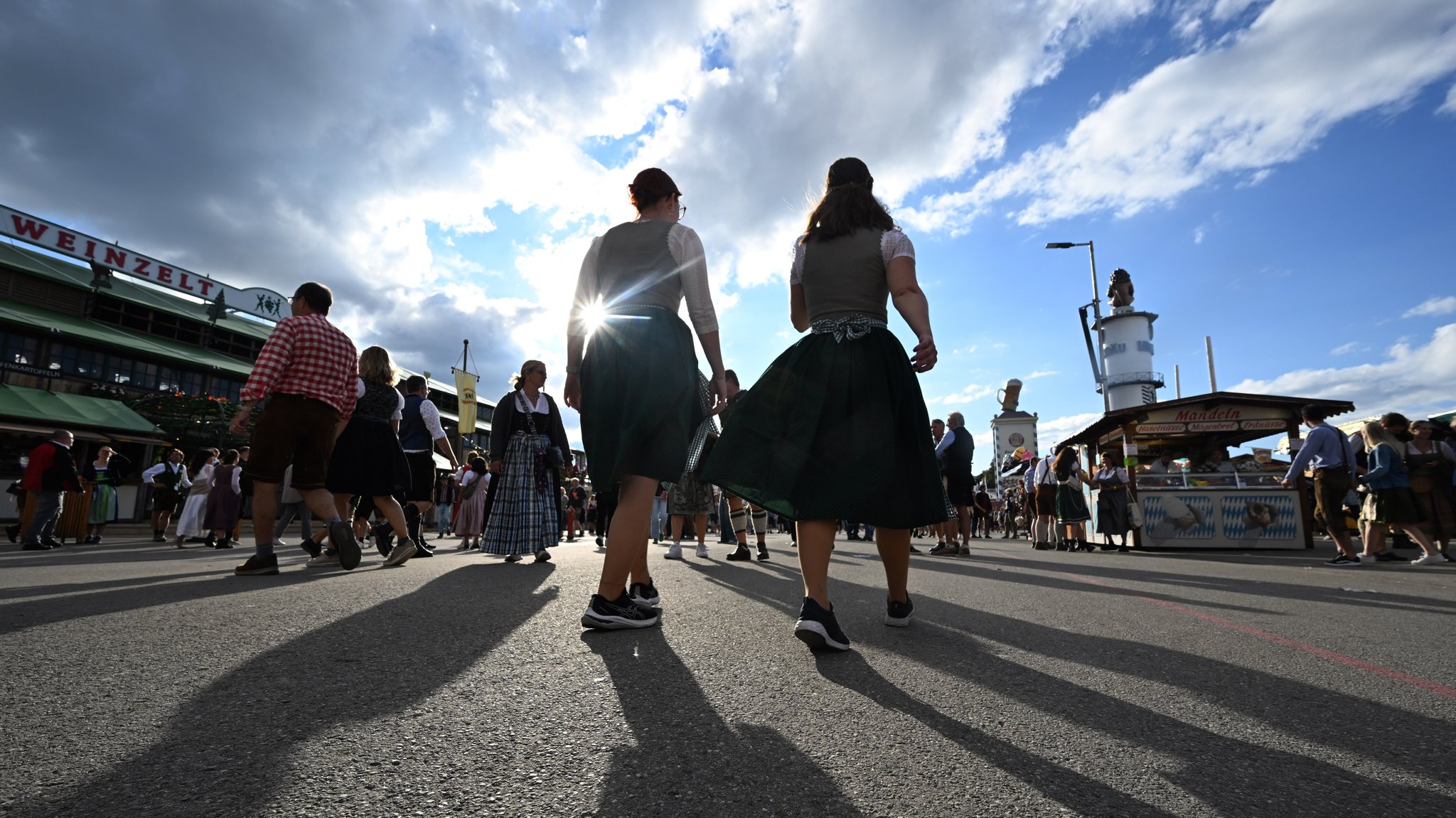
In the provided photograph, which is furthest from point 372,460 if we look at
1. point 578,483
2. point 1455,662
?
point 578,483

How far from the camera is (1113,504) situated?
538 inches

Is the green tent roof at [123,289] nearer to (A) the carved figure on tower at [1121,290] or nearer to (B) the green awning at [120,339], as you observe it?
(B) the green awning at [120,339]

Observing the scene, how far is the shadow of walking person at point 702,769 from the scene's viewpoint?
3.98 feet

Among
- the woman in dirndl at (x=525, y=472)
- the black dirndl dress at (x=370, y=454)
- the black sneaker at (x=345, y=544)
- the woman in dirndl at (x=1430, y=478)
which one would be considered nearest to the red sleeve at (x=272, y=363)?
the black sneaker at (x=345, y=544)

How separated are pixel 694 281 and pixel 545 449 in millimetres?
4095

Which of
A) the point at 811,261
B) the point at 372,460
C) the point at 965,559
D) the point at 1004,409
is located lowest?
the point at 965,559

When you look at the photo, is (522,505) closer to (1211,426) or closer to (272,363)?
(272,363)

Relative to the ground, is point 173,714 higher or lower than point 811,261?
lower

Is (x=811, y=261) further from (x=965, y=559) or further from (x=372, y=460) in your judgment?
(x=965, y=559)

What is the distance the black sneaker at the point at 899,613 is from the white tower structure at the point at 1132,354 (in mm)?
74860

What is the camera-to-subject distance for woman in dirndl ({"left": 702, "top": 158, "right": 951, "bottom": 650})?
278cm

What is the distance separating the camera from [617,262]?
3.36 m

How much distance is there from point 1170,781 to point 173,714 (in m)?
2.08

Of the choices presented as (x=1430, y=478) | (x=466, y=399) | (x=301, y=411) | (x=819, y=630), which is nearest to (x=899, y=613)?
(x=819, y=630)
